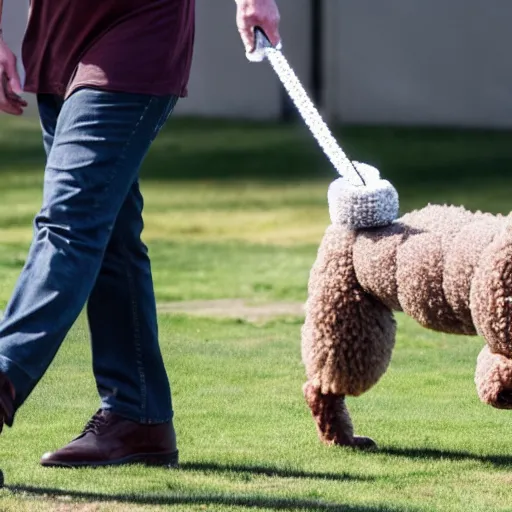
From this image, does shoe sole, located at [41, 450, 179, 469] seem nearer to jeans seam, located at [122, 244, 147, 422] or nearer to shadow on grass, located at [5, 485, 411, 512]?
jeans seam, located at [122, 244, 147, 422]

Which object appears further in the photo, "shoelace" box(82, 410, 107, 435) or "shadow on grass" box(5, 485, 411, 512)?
"shoelace" box(82, 410, 107, 435)

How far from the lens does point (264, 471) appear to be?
3.95m

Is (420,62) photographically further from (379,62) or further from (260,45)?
(260,45)

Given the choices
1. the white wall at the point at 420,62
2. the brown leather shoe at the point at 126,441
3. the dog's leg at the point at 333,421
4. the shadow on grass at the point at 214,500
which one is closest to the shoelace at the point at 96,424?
the brown leather shoe at the point at 126,441

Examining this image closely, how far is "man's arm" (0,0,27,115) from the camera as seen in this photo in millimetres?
3969

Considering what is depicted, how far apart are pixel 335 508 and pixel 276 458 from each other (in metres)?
0.60

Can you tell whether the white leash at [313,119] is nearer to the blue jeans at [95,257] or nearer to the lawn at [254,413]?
the blue jeans at [95,257]

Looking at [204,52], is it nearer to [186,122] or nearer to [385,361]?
[186,122]

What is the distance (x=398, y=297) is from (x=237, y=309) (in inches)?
120

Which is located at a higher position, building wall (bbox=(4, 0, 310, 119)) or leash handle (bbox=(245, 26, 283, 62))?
building wall (bbox=(4, 0, 310, 119))

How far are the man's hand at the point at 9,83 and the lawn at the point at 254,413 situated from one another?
0.96 meters

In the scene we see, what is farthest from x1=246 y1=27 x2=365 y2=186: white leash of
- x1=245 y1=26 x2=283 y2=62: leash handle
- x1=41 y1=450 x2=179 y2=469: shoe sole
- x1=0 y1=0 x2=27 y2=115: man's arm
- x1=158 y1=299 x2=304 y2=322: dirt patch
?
x1=158 y1=299 x2=304 y2=322: dirt patch

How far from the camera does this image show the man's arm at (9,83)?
3969 millimetres

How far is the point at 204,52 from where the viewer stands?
19.3m
